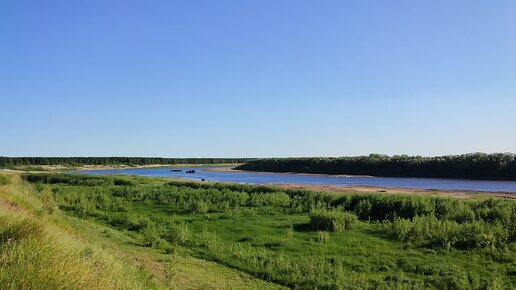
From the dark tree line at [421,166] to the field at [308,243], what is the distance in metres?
62.7

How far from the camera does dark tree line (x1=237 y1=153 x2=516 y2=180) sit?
86.1 m

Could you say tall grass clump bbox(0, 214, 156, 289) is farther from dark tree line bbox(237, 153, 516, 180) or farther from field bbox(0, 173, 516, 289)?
dark tree line bbox(237, 153, 516, 180)

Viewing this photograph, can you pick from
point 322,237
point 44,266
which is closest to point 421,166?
point 322,237

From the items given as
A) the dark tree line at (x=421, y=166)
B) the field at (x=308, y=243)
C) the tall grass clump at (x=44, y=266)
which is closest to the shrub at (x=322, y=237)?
the field at (x=308, y=243)

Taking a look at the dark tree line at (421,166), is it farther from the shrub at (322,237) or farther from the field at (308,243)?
the shrub at (322,237)

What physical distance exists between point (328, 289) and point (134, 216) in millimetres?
17649

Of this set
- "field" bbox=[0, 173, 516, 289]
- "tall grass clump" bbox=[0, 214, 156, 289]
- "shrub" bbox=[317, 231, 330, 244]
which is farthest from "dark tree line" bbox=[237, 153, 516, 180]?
"tall grass clump" bbox=[0, 214, 156, 289]

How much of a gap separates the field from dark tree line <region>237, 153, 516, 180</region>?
62.7m

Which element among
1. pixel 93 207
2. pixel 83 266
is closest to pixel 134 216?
pixel 93 207

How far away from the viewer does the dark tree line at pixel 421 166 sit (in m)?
86.1

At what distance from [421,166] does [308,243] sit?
8490cm

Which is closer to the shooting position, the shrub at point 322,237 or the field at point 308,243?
the field at point 308,243

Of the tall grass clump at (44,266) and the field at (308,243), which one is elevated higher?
the tall grass clump at (44,266)

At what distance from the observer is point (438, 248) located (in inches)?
760
